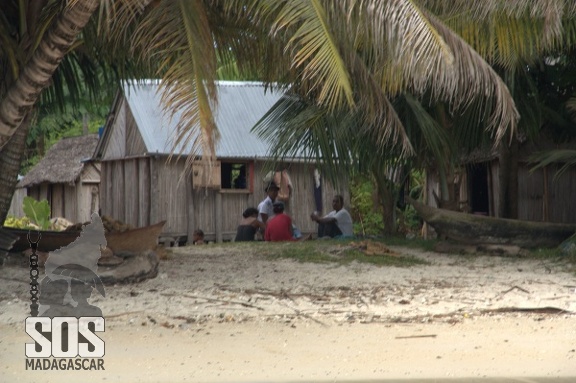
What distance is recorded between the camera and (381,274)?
10484 mm

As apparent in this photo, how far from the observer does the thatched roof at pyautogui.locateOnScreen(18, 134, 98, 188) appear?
26578 millimetres

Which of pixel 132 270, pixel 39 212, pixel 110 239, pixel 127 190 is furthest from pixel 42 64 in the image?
pixel 39 212

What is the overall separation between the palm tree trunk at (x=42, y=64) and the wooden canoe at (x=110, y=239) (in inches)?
55.3

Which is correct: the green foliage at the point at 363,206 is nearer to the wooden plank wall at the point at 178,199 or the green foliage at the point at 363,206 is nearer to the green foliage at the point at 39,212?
the wooden plank wall at the point at 178,199

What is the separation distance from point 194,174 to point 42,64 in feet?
38.2

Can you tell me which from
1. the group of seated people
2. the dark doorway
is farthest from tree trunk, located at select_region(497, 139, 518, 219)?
the dark doorway

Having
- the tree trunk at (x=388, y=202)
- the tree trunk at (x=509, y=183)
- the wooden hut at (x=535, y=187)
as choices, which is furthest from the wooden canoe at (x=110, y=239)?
the tree trunk at (x=509, y=183)

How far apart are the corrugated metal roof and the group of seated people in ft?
11.3

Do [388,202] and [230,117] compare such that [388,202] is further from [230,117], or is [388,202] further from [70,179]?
[70,179]

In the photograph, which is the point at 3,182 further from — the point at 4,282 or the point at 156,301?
the point at 156,301

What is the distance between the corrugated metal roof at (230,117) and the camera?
66.3ft

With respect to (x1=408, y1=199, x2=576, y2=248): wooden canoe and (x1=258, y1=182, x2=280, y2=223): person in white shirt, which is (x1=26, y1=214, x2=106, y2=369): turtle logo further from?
(x1=258, y1=182, x2=280, y2=223): person in white shirt

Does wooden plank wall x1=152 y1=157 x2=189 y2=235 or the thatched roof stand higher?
the thatched roof

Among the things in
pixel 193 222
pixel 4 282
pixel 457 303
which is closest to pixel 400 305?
pixel 457 303
